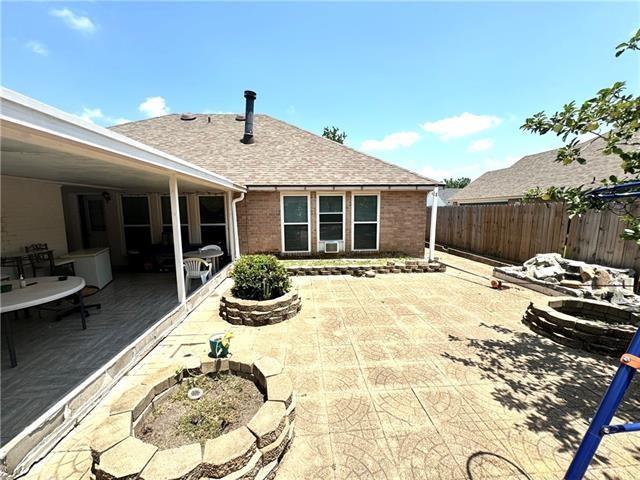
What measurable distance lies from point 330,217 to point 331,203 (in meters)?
0.52

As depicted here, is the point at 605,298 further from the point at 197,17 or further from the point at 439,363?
the point at 197,17

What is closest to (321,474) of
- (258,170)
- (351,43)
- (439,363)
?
(439,363)

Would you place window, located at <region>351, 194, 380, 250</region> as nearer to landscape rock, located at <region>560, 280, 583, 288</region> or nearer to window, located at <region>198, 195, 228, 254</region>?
window, located at <region>198, 195, 228, 254</region>

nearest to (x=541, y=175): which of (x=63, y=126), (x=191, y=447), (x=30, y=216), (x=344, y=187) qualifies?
(x=344, y=187)

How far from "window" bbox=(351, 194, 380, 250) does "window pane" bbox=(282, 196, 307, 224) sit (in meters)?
1.88

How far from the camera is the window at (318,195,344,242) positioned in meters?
9.62

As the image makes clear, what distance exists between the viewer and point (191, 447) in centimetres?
185

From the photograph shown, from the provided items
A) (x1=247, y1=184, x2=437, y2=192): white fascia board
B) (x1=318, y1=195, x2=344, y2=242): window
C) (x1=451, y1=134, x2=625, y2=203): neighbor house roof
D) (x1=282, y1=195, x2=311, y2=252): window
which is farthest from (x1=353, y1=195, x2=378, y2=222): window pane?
(x1=451, y1=134, x2=625, y2=203): neighbor house roof

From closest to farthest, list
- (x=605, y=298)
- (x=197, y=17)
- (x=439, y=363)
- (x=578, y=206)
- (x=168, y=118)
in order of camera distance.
Result: (x=578, y=206)
(x=439, y=363)
(x=605, y=298)
(x=197, y=17)
(x=168, y=118)

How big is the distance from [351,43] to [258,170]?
18.1 feet

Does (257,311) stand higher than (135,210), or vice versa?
(135,210)

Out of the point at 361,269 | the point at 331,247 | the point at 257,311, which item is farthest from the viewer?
the point at 331,247

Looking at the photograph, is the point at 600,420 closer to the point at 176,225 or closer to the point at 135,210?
the point at 176,225

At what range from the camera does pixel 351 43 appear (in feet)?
29.6
